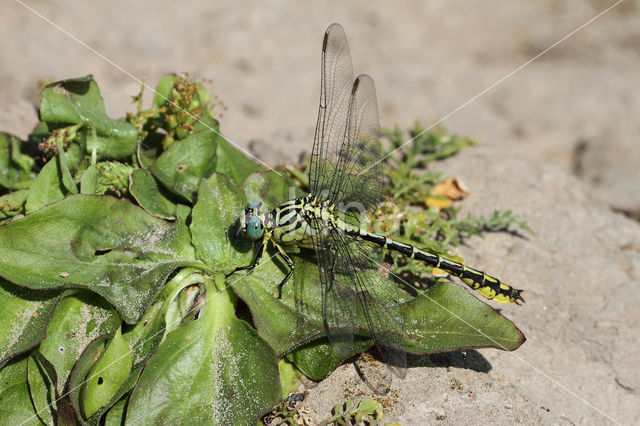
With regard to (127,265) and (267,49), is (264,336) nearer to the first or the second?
(127,265)

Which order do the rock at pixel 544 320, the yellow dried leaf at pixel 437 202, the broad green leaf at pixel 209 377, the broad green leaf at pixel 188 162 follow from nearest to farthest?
the broad green leaf at pixel 209 377
the rock at pixel 544 320
the broad green leaf at pixel 188 162
the yellow dried leaf at pixel 437 202

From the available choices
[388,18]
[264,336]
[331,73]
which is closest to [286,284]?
[264,336]

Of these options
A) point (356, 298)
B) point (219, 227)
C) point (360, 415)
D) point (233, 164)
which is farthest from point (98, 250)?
point (360, 415)

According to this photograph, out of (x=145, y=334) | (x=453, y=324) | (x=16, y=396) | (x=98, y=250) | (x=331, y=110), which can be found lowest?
(x=16, y=396)

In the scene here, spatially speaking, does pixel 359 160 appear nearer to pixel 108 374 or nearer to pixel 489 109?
pixel 108 374

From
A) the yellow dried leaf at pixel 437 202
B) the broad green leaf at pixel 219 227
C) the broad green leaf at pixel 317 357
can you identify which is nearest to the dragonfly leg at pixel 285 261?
the broad green leaf at pixel 219 227

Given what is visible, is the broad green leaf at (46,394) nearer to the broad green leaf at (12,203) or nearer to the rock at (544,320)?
the broad green leaf at (12,203)
